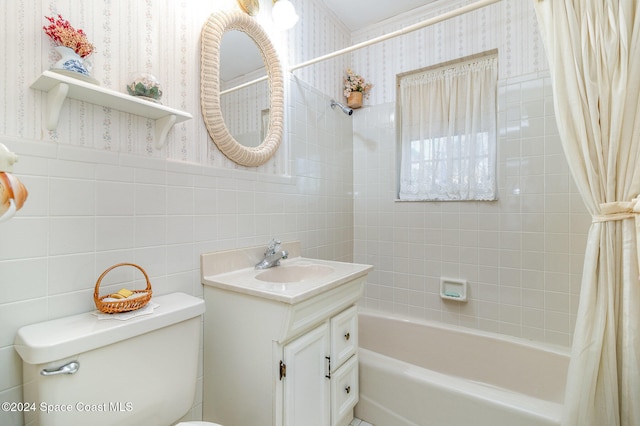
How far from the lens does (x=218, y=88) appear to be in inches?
50.3

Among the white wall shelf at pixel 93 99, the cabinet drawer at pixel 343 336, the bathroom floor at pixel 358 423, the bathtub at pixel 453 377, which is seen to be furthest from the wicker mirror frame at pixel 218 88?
the bathroom floor at pixel 358 423

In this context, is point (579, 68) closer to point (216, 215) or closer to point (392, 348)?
point (216, 215)

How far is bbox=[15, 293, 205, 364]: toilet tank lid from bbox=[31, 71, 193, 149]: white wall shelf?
0.58 meters

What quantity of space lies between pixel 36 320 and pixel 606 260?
1.92 metres

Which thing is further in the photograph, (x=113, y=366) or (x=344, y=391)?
(x=344, y=391)

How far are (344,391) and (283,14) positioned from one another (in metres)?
1.97

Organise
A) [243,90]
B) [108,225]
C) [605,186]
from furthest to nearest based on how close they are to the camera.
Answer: [243,90]
[605,186]
[108,225]

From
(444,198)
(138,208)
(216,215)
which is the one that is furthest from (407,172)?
(138,208)

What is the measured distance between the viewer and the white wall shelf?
78 cm

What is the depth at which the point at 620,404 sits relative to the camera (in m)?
1.02

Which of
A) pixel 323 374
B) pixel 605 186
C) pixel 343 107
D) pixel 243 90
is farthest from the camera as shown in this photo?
pixel 343 107

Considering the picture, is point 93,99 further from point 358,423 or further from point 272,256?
point 358,423

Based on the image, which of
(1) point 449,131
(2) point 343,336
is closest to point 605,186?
(1) point 449,131

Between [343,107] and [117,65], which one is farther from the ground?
[343,107]
